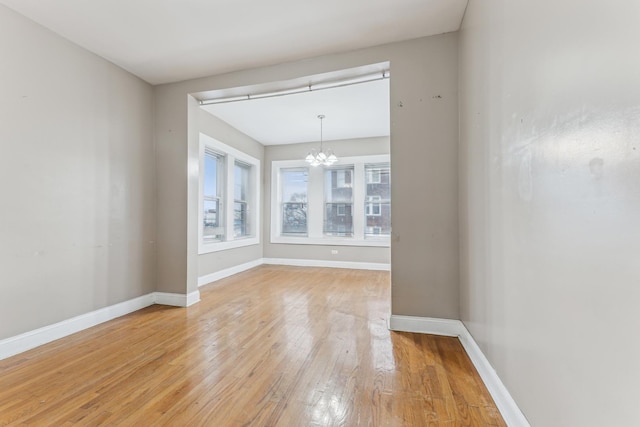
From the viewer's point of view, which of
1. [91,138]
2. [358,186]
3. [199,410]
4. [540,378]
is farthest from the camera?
[358,186]

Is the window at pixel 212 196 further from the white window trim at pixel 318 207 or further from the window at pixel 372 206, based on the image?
the window at pixel 372 206

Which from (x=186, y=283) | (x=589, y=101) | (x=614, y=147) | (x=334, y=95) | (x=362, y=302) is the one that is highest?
(x=334, y=95)

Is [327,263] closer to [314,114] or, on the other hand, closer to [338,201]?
[338,201]

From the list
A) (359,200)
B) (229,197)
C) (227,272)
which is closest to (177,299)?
(227,272)

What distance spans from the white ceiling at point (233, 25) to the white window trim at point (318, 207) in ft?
10.6

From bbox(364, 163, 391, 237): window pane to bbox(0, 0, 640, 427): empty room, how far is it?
5.24 ft

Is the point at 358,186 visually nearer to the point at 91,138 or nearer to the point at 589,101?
the point at 91,138

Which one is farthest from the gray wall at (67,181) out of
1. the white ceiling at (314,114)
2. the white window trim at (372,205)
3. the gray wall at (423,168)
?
the white window trim at (372,205)

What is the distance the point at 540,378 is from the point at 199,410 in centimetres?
167

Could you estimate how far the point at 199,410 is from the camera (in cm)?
158

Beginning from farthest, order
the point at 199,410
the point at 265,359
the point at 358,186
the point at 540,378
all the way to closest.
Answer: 1. the point at 358,186
2. the point at 265,359
3. the point at 199,410
4. the point at 540,378

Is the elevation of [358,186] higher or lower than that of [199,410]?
higher

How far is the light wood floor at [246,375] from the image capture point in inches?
60.9

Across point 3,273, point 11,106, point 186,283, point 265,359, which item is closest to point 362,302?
point 265,359
